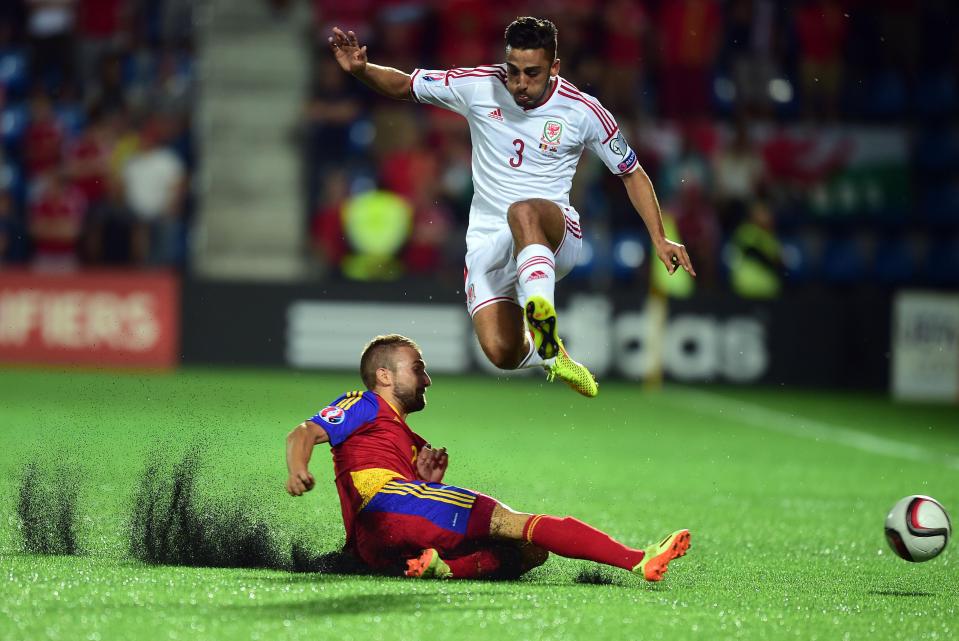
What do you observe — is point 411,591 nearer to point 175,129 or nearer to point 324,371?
point 324,371

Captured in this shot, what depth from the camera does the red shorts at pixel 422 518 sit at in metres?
5.26

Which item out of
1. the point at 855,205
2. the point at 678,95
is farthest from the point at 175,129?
the point at 855,205

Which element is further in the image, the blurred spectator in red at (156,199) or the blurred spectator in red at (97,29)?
the blurred spectator in red at (97,29)

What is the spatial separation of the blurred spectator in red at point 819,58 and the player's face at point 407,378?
11900 millimetres

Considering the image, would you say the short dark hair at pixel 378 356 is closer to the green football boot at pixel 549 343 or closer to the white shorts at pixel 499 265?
the green football boot at pixel 549 343

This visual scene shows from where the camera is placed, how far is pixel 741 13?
1673cm

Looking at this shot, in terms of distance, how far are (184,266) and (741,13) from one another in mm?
6878

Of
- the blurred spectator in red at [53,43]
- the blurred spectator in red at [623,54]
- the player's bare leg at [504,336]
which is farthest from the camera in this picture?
the blurred spectator in red at [53,43]

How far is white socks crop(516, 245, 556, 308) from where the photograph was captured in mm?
6008

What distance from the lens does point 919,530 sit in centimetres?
577

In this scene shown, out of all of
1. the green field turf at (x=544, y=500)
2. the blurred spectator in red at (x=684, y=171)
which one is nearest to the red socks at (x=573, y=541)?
the green field turf at (x=544, y=500)

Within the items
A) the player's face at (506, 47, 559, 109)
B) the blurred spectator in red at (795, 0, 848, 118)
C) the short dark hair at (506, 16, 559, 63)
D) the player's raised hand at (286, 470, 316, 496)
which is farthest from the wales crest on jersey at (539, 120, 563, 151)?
the blurred spectator in red at (795, 0, 848, 118)

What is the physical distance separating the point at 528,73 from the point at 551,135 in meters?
0.38

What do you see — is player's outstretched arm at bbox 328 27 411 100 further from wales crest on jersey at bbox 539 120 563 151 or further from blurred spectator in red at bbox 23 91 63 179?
blurred spectator in red at bbox 23 91 63 179
